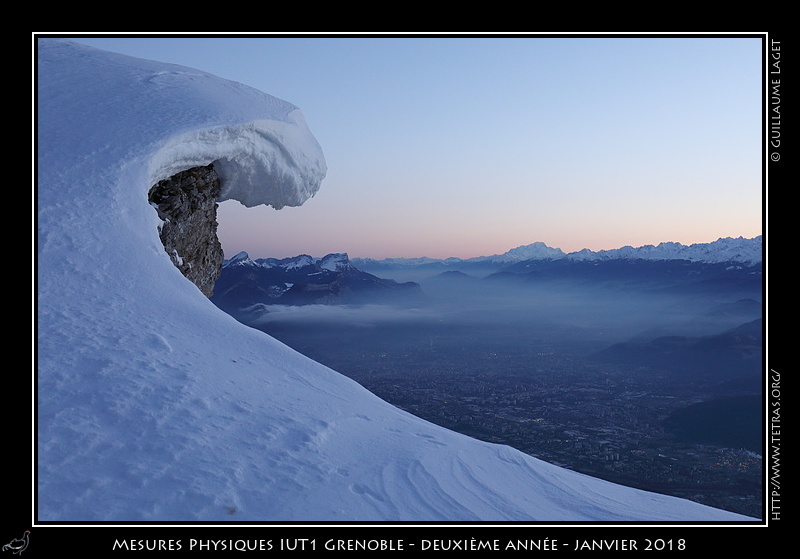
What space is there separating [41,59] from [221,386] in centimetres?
961

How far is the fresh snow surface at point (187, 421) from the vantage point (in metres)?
3.36

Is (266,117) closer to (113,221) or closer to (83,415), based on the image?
(113,221)

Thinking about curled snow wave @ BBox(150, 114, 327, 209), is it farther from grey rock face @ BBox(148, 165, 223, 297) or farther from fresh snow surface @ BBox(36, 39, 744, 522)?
fresh snow surface @ BBox(36, 39, 744, 522)

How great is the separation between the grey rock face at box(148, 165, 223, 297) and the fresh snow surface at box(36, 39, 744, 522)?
2.25m

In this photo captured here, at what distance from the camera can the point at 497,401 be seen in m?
138

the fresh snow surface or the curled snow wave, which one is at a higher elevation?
the curled snow wave

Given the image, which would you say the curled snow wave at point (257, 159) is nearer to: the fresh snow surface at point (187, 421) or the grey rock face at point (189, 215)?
the grey rock face at point (189, 215)

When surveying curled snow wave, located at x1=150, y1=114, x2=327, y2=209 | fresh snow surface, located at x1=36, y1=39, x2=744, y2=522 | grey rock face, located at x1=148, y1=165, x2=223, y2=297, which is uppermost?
curled snow wave, located at x1=150, y1=114, x2=327, y2=209

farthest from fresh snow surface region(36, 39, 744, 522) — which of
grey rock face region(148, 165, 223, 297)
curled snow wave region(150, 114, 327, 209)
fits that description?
grey rock face region(148, 165, 223, 297)

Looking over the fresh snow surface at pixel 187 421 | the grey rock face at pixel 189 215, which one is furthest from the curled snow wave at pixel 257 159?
the fresh snow surface at pixel 187 421

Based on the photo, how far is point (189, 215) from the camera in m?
10.6

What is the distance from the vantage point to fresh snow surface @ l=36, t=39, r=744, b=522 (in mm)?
3355
